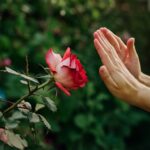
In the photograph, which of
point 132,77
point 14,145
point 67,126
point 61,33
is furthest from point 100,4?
point 14,145

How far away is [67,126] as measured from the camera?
163 inches

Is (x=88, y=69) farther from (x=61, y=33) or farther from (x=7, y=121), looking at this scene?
(x=7, y=121)

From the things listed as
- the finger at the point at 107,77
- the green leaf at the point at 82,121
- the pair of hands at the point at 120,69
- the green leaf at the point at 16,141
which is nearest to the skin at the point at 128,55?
the pair of hands at the point at 120,69

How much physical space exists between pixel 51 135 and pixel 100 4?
3.13 feet

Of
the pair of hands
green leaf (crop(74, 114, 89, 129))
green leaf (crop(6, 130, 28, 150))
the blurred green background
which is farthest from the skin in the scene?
green leaf (crop(74, 114, 89, 129))

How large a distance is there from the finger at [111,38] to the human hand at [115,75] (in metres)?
0.02

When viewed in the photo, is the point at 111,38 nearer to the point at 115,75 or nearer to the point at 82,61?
the point at 115,75

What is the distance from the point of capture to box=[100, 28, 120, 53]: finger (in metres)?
1.93

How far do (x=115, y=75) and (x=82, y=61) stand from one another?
6.87 ft

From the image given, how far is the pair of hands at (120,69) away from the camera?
187cm

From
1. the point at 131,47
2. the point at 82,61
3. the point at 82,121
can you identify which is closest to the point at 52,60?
the point at 131,47

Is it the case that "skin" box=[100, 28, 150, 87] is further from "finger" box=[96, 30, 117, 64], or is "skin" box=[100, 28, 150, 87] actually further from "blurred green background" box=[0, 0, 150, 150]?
"blurred green background" box=[0, 0, 150, 150]

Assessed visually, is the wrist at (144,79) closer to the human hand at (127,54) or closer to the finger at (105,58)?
the human hand at (127,54)

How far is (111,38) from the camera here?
195 cm
